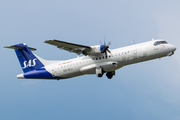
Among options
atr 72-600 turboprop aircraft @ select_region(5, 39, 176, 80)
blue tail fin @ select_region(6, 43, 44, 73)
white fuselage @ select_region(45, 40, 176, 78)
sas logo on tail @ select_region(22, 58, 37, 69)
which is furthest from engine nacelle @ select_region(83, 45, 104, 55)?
sas logo on tail @ select_region(22, 58, 37, 69)

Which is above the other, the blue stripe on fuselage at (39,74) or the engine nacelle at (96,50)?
the engine nacelle at (96,50)

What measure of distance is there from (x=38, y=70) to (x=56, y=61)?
2.11 metres

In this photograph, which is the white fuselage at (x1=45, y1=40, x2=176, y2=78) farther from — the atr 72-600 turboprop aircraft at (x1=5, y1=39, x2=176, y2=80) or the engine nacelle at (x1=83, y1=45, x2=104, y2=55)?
the engine nacelle at (x1=83, y1=45, x2=104, y2=55)

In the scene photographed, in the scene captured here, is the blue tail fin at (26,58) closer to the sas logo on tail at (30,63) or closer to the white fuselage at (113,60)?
the sas logo on tail at (30,63)

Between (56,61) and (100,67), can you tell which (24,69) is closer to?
(56,61)

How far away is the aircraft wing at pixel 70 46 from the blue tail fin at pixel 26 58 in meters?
4.43

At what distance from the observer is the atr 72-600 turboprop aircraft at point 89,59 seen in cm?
2256

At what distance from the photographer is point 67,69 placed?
24422 mm

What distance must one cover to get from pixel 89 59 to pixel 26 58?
716 cm

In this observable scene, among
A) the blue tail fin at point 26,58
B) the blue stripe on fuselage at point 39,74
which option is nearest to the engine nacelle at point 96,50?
the blue stripe on fuselage at point 39,74

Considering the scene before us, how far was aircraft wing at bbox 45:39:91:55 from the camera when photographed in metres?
21.5

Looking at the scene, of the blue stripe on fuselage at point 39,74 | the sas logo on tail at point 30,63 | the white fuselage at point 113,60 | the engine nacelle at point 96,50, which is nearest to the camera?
the white fuselage at point 113,60

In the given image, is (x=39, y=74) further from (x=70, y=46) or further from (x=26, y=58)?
(x=70, y=46)

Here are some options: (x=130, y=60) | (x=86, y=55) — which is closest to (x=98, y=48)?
(x=86, y=55)
